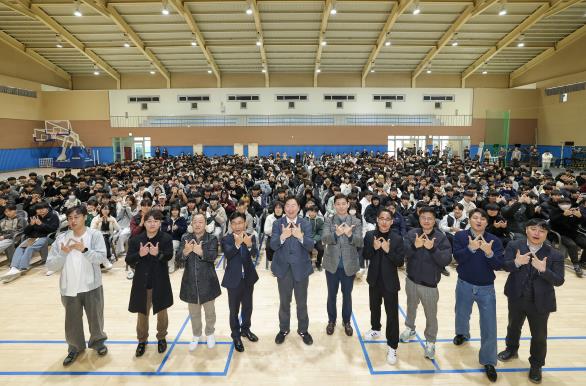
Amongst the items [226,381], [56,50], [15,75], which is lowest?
[226,381]

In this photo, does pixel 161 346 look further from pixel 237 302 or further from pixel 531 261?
pixel 531 261

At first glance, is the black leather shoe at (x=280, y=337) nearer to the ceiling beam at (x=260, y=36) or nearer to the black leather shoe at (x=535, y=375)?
A: the black leather shoe at (x=535, y=375)

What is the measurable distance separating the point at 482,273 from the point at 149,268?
4.24 metres

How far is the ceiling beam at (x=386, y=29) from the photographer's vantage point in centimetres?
1939

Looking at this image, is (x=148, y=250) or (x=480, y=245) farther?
(x=148, y=250)

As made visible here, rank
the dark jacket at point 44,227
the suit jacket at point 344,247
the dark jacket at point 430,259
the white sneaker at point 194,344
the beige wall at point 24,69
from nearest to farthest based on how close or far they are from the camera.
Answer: the dark jacket at point 430,259
the white sneaker at point 194,344
the suit jacket at point 344,247
the dark jacket at point 44,227
the beige wall at point 24,69

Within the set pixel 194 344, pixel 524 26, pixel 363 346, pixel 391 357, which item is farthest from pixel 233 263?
pixel 524 26

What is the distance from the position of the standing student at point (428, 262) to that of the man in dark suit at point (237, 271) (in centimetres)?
215

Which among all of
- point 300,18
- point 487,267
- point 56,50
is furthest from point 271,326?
point 56,50

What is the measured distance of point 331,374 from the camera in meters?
4.44

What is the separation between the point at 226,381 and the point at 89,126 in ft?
108

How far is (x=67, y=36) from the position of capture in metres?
22.9

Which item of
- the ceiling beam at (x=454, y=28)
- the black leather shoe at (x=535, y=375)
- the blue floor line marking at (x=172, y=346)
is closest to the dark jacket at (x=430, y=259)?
the black leather shoe at (x=535, y=375)

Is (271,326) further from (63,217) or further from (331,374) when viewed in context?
(63,217)
